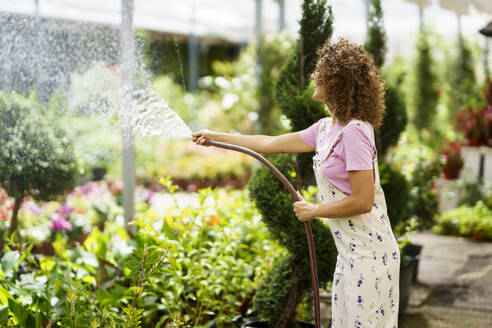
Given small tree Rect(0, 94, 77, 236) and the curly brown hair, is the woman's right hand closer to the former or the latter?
the curly brown hair

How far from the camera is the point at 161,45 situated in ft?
10.2

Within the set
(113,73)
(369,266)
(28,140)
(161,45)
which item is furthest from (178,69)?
(369,266)

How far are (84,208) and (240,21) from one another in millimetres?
9044

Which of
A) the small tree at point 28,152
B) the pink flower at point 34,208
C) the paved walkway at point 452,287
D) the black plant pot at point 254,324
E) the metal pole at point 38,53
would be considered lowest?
the paved walkway at point 452,287

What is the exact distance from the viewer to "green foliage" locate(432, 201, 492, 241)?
570 centimetres

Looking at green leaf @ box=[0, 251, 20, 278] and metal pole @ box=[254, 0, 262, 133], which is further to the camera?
metal pole @ box=[254, 0, 262, 133]


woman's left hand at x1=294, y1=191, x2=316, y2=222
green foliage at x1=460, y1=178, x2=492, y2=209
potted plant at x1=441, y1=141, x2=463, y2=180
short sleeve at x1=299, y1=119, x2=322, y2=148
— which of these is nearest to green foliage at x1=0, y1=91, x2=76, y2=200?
short sleeve at x1=299, y1=119, x2=322, y2=148

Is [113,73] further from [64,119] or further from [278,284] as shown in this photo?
[278,284]

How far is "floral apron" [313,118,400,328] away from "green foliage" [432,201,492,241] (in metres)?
4.21

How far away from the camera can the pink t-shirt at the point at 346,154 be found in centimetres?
180

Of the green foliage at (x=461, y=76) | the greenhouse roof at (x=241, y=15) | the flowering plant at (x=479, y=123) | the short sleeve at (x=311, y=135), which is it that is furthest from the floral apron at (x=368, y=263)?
the green foliage at (x=461, y=76)

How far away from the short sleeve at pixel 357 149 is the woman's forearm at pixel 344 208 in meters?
0.12

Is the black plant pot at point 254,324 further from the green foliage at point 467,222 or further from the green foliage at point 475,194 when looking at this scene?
the green foliage at point 475,194

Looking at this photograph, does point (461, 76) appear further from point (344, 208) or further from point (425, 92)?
point (344, 208)
